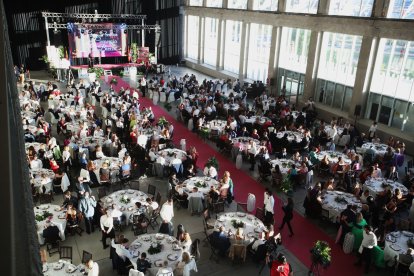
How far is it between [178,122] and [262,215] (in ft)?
35.7

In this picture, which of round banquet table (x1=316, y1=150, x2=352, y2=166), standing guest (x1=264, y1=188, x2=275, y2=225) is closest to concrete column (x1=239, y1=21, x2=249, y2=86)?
round banquet table (x1=316, y1=150, x2=352, y2=166)

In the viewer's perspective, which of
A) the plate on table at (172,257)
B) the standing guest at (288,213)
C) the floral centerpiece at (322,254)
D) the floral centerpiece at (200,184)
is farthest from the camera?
the floral centerpiece at (200,184)

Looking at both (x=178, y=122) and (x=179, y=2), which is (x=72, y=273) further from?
(x=179, y=2)

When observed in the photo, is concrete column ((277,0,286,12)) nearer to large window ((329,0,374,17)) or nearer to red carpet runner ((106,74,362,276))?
large window ((329,0,374,17))

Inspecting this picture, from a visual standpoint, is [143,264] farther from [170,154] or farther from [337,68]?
[337,68]

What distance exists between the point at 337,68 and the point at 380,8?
13.7 ft

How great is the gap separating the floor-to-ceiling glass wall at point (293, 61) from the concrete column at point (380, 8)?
510 centimetres

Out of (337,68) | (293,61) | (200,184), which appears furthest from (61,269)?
(293,61)

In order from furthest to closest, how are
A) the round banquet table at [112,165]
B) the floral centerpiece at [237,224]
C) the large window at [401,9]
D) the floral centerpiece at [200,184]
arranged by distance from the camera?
1. the large window at [401,9]
2. the round banquet table at [112,165]
3. the floral centerpiece at [200,184]
4. the floral centerpiece at [237,224]

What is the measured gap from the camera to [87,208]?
397 inches

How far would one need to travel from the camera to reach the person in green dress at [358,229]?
9.51 metres

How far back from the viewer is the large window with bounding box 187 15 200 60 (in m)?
36.7

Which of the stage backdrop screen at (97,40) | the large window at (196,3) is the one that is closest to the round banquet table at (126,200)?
the stage backdrop screen at (97,40)

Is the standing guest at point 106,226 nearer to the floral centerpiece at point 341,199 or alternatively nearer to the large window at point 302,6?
the floral centerpiece at point 341,199
